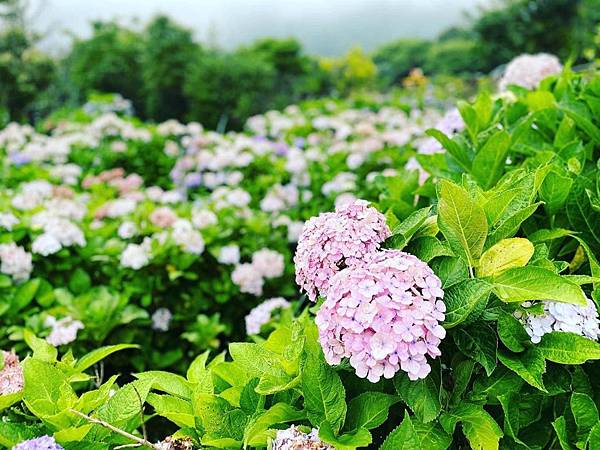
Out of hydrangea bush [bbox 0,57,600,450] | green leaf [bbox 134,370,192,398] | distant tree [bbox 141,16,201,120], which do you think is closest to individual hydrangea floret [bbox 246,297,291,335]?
hydrangea bush [bbox 0,57,600,450]

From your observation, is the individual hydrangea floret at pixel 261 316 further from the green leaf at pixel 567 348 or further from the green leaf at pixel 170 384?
the green leaf at pixel 567 348

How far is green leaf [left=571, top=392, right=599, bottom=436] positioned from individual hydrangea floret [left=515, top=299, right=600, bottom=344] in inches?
4.2

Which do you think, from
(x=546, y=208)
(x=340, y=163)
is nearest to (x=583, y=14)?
(x=340, y=163)

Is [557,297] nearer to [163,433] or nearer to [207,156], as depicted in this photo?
[163,433]

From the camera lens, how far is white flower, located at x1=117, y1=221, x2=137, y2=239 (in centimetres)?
288

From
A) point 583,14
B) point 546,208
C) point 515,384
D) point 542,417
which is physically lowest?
point 583,14

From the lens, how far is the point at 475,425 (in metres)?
1.02

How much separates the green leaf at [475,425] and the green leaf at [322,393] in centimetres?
17

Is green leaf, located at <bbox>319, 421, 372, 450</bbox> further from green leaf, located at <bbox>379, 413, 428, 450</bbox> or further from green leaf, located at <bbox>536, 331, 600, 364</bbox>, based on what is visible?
green leaf, located at <bbox>536, 331, 600, 364</bbox>

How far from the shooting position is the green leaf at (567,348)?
1.03 metres

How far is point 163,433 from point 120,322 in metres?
0.48

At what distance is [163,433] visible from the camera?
251 centimetres

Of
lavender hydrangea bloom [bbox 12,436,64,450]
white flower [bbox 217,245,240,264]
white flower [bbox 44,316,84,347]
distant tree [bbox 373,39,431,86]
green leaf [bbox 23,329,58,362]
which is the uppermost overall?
lavender hydrangea bloom [bbox 12,436,64,450]

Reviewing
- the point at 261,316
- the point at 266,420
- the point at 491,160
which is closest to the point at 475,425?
the point at 266,420
